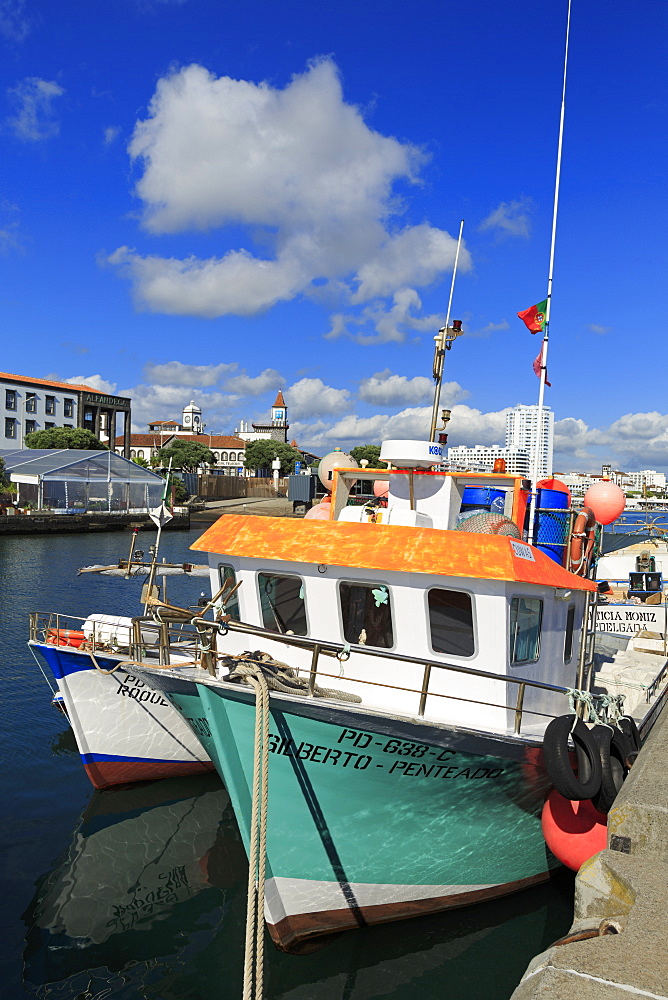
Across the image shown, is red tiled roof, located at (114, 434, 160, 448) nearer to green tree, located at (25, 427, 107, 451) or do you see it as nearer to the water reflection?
green tree, located at (25, 427, 107, 451)

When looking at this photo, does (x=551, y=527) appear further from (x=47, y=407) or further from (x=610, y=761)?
(x=47, y=407)

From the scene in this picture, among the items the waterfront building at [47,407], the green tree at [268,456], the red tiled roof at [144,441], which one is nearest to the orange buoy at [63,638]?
the waterfront building at [47,407]

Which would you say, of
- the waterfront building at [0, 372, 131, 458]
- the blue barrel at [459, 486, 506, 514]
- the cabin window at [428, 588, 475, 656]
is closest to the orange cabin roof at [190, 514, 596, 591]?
the cabin window at [428, 588, 475, 656]

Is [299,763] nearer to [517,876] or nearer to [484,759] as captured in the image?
[484,759]

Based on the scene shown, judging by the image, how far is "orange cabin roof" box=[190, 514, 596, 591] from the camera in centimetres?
776

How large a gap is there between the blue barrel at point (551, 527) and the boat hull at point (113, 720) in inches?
265

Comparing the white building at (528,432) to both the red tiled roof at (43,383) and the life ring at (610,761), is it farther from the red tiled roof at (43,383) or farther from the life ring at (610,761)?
the red tiled roof at (43,383)

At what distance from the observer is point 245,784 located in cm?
757

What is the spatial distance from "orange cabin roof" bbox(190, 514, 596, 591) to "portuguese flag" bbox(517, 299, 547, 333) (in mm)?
4323

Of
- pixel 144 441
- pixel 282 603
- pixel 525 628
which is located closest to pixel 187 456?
pixel 144 441

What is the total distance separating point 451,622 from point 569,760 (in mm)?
1871

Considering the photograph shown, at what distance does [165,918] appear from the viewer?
8828mm

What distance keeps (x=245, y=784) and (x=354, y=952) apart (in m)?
2.34

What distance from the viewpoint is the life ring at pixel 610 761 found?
296 inches
